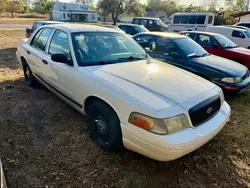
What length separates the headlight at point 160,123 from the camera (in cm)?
228

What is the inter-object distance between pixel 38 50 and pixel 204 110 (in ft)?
11.5

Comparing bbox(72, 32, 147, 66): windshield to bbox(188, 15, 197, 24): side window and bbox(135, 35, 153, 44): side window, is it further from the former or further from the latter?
bbox(188, 15, 197, 24): side window

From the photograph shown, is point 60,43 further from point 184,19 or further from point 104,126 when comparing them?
point 184,19

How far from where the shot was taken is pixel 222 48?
7227 millimetres

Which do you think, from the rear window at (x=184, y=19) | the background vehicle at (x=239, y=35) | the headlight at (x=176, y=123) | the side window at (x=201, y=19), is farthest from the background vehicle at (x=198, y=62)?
the rear window at (x=184, y=19)

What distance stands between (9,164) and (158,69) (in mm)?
2504

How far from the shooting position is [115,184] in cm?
250

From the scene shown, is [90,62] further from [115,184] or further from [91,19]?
[91,19]

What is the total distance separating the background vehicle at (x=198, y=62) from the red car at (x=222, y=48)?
173cm

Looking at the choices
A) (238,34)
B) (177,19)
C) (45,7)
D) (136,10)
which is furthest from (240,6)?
(45,7)

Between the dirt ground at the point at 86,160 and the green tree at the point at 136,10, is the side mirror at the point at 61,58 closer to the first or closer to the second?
the dirt ground at the point at 86,160

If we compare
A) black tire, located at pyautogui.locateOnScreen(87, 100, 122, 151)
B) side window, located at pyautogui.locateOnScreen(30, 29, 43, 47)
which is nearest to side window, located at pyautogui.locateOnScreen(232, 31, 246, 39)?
side window, located at pyautogui.locateOnScreen(30, 29, 43, 47)

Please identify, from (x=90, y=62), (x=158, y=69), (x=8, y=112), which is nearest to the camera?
(x=90, y=62)

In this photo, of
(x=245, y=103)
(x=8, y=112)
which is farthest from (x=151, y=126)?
(x=245, y=103)
